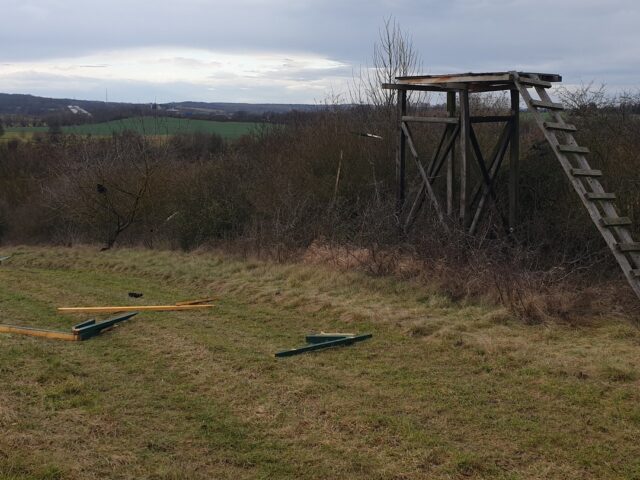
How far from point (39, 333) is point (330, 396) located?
14.1ft

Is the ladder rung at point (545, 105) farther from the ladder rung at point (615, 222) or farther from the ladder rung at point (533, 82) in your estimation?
the ladder rung at point (615, 222)

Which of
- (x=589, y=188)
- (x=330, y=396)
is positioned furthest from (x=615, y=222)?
(x=330, y=396)

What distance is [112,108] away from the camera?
30.4 meters

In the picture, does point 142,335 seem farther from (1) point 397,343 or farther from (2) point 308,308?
(1) point 397,343

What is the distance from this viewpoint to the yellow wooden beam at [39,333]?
816 cm

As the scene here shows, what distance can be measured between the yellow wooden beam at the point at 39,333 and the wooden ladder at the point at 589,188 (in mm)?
6348

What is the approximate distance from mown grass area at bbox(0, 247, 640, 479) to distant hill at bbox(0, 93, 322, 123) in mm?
12304

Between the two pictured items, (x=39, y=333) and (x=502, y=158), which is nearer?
(x=39, y=333)

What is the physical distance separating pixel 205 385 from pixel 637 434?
365 cm

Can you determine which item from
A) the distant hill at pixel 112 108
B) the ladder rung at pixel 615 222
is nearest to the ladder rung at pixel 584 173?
the ladder rung at pixel 615 222

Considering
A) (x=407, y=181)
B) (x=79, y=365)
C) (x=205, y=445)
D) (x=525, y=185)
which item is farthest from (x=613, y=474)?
(x=407, y=181)

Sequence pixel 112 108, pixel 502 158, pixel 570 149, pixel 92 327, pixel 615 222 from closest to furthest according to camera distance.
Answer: pixel 615 222 < pixel 92 327 < pixel 570 149 < pixel 502 158 < pixel 112 108

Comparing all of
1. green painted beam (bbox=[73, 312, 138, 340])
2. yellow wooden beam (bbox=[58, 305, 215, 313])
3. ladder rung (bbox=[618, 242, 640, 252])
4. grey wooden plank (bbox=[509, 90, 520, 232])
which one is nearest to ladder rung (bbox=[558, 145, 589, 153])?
ladder rung (bbox=[618, 242, 640, 252])

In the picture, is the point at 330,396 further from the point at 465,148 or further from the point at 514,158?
the point at 514,158
